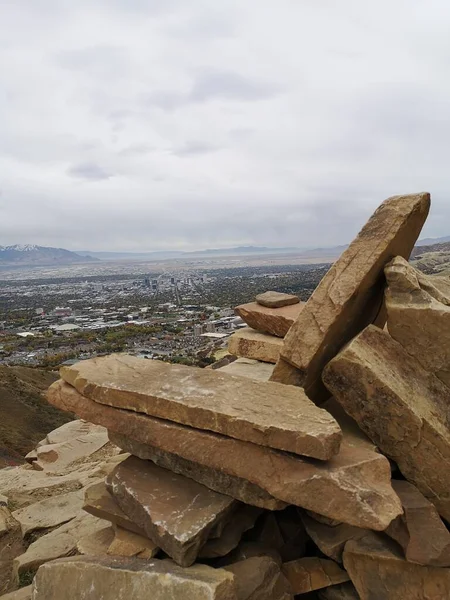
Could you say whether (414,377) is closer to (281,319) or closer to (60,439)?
(281,319)

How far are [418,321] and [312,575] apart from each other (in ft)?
10.3

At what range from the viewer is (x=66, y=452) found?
490 inches

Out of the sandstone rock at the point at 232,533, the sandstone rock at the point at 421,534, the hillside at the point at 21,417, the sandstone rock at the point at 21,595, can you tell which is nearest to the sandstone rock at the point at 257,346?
the sandstone rock at the point at 232,533

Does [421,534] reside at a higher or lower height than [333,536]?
higher

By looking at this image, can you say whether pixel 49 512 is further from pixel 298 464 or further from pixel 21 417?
pixel 21 417

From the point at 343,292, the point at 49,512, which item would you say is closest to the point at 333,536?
the point at 343,292

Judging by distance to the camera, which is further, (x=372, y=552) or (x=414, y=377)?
(x=414, y=377)

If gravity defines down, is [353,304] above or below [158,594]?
above

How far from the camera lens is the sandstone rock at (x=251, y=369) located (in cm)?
819

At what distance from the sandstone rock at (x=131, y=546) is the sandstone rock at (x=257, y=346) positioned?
14.4ft

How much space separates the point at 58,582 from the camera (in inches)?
196

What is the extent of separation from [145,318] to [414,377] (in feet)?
272

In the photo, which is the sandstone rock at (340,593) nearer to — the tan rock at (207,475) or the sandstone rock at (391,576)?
the sandstone rock at (391,576)

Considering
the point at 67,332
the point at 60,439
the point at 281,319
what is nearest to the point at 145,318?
the point at 67,332
